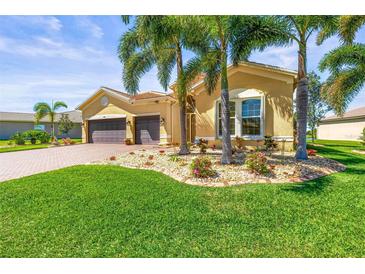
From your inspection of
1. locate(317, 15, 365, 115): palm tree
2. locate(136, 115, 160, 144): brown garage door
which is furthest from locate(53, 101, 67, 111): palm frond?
locate(317, 15, 365, 115): palm tree

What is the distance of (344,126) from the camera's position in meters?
30.1

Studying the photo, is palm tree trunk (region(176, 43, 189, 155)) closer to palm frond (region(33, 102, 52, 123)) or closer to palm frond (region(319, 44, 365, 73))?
palm frond (region(319, 44, 365, 73))

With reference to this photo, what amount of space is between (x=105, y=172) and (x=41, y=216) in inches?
137

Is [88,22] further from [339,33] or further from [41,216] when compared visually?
[339,33]

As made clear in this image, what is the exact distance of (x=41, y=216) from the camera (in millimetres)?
4398

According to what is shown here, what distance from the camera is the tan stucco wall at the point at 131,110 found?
17.1 meters

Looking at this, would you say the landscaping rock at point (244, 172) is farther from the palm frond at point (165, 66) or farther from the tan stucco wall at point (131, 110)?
the tan stucco wall at point (131, 110)

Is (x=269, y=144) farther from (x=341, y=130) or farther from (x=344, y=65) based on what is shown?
(x=341, y=130)

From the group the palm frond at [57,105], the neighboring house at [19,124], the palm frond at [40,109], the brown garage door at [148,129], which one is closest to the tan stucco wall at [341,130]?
the brown garage door at [148,129]

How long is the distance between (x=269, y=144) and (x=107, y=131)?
16.1 m

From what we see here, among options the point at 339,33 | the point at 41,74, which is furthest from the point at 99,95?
the point at 339,33

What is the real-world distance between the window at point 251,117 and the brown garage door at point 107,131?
11951 millimetres

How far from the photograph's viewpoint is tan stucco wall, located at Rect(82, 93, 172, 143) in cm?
1709

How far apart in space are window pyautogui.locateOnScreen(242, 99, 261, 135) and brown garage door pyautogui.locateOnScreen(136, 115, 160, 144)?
7713mm
